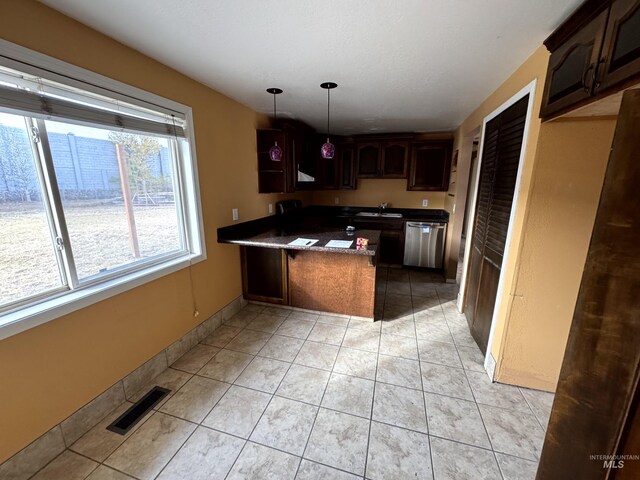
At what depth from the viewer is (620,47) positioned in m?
0.99

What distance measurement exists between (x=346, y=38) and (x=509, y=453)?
8.11 ft

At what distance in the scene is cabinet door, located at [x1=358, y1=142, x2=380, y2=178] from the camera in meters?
4.40

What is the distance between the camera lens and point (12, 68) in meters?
1.14

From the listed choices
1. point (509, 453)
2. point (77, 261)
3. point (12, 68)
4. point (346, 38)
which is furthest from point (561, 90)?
point (77, 261)

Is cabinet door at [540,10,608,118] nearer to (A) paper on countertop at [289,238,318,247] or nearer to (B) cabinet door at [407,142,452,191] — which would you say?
(A) paper on countertop at [289,238,318,247]

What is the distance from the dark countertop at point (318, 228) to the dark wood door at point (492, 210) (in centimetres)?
95

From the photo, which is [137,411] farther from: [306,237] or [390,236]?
[390,236]

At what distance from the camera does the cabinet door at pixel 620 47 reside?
3.02 ft

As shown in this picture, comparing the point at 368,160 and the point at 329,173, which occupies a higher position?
the point at 368,160

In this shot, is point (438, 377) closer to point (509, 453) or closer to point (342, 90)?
point (509, 453)

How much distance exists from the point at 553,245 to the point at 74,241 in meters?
2.88

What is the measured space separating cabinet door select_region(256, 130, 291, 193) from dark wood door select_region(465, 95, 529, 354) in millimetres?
2109

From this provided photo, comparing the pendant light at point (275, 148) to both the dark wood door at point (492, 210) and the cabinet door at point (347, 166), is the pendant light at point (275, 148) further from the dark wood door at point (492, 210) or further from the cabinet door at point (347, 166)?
the dark wood door at point (492, 210)

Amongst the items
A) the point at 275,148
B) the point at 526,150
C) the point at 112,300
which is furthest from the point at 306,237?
the point at 526,150
